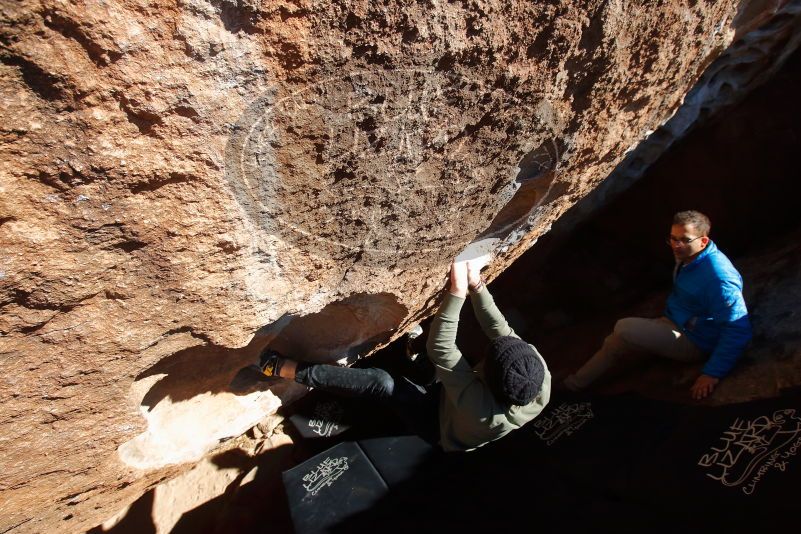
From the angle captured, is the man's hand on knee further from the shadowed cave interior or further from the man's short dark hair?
the man's short dark hair

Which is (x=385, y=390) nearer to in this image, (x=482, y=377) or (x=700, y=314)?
(x=482, y=377)

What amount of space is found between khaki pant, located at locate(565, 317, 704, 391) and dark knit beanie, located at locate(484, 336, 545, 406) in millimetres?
842

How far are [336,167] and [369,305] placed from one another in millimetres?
613

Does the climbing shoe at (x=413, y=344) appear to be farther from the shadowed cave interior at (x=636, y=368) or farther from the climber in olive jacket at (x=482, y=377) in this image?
the climber in olive jacket at (x=482, y=377)

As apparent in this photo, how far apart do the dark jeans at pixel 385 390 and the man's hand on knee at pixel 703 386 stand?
0.86 metres

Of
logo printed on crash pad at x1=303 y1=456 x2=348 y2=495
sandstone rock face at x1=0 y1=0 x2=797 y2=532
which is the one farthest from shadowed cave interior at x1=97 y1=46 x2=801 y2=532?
sandstone rock face at x1=0 y1=0 x2=797 y2=532

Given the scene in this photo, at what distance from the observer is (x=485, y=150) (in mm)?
1047

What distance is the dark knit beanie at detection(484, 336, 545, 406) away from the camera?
117 cm

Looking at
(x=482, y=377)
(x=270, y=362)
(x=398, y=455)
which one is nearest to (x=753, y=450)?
(x=482, y=377)

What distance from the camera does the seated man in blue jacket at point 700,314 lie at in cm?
155

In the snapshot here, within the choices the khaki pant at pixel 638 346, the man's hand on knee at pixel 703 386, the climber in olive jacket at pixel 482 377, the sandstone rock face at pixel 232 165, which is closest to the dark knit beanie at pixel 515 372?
the climber in olive jacket at pixel 482 377

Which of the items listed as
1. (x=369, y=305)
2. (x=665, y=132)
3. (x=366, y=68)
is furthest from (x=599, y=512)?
(x=665, y=132)

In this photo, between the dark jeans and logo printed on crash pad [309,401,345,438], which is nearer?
the dark jeans

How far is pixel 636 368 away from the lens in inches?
77.3
